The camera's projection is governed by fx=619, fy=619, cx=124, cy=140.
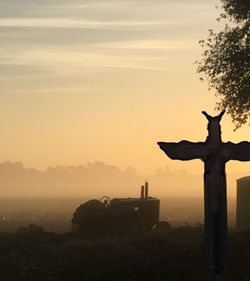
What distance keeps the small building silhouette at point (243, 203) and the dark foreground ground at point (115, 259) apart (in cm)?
1324

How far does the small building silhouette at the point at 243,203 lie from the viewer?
35719mm

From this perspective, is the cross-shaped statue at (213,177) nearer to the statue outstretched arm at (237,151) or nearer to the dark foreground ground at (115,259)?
the statue outstretched arm at (237,151)

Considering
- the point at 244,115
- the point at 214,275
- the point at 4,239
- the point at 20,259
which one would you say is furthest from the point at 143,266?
the point at 244,115

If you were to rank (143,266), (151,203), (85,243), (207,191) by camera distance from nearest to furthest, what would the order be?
(207,191) < (143,266) < (85,243) < (151,203)

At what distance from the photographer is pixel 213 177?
36.4ft

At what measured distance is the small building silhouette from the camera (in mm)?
35719

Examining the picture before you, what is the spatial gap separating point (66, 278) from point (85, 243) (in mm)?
3316

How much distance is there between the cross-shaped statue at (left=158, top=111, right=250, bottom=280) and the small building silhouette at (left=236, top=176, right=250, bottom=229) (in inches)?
981

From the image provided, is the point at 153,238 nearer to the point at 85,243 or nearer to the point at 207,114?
the point at 85,243

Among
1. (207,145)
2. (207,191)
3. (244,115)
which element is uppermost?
(244,115)

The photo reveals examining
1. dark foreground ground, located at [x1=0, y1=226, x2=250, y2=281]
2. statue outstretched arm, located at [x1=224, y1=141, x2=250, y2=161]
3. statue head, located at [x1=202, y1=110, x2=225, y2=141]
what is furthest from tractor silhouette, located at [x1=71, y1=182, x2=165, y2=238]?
statue head, located at [x1=202, y1=110, x2=225, y2=141]

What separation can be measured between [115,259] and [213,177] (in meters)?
9.04

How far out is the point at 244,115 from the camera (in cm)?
3008

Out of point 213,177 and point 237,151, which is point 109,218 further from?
point 213,177
